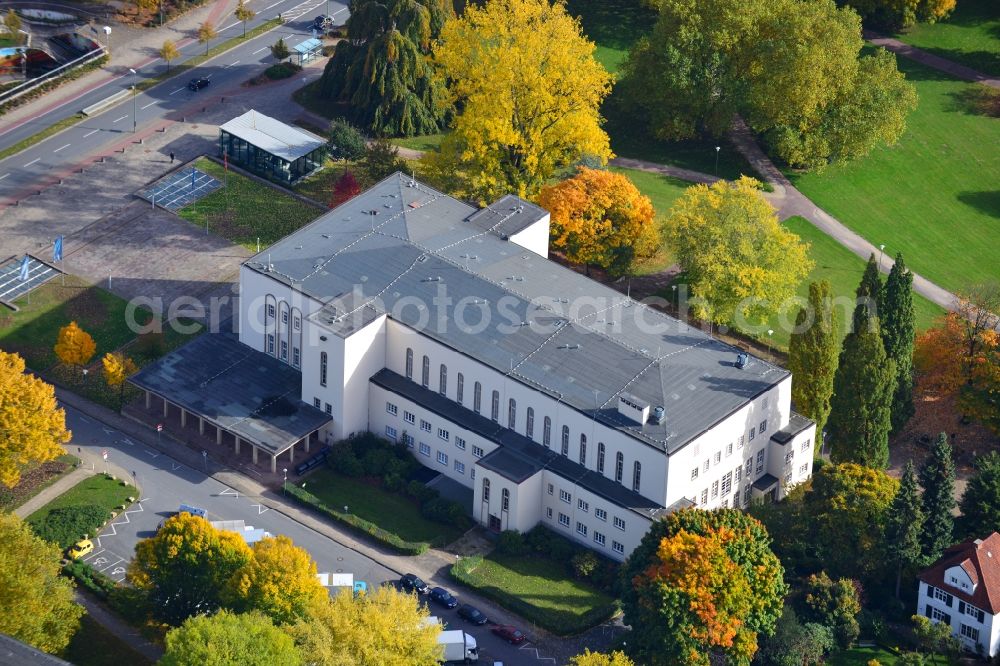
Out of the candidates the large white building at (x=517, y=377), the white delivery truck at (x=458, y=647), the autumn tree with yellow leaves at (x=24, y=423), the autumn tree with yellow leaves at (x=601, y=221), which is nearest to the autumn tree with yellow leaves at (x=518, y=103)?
the autumn tree with yellow leaves at (x=601, y=221)

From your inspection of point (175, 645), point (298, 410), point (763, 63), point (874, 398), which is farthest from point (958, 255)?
point (175, 645)

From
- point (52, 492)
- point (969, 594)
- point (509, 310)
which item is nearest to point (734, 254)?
point (509, 310)

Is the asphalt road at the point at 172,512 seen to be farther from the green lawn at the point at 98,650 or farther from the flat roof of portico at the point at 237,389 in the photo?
the green lawn at the point at 98,650

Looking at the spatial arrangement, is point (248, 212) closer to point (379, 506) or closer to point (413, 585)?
point (379, 506)

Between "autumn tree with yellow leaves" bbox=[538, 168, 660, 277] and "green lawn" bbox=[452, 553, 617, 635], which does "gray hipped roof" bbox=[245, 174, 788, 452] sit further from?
"green lawn" bbox=[452, 553, 617, 635]

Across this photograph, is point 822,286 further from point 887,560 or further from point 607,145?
point 607,145

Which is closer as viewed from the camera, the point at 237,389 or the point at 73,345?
the point at 237,389
